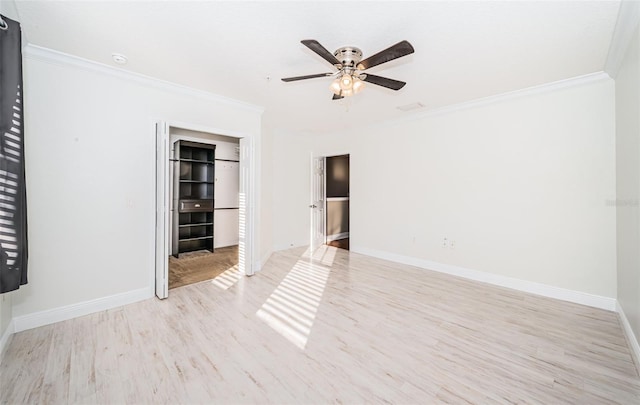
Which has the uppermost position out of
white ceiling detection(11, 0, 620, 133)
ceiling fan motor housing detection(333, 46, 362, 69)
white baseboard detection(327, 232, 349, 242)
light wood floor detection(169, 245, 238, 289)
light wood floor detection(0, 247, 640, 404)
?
white ceiling detection(11, 0, 620, 133)

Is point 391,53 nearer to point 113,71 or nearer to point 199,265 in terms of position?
point 113,71

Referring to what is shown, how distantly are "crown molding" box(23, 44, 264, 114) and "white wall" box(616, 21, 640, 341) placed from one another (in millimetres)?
4039

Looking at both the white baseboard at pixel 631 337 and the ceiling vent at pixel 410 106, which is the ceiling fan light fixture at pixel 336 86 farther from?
the white baseboard at pixel 631 337

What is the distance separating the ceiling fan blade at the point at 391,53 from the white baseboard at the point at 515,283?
3.26 meters

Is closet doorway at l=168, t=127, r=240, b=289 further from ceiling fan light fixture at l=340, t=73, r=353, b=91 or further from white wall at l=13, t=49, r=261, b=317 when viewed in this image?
ceiling fan light fixture at l=340, t=73, r=353, b=91

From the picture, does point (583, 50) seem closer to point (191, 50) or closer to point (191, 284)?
point (191, 50)

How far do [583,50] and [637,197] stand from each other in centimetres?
138

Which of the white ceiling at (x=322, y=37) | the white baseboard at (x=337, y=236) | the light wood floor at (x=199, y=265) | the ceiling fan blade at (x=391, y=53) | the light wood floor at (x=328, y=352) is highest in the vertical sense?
the white ceiling at (x=322, y=37)

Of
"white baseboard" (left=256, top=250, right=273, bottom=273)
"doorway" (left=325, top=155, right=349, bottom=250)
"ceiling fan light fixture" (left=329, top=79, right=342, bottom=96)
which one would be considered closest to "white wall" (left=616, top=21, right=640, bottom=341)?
"ceiling fan light fixture" (left=329, top=79, right=342, bottom=96)

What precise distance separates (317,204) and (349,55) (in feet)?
12.0

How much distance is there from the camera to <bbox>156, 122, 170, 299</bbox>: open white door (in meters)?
3.04

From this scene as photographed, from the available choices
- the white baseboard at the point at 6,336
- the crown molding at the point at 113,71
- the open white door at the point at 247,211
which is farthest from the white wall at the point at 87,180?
the open white door at the point at 247,211

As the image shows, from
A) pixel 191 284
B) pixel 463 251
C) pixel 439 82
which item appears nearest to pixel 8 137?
pixel 191 284

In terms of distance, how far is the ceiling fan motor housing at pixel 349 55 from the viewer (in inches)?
89.7
